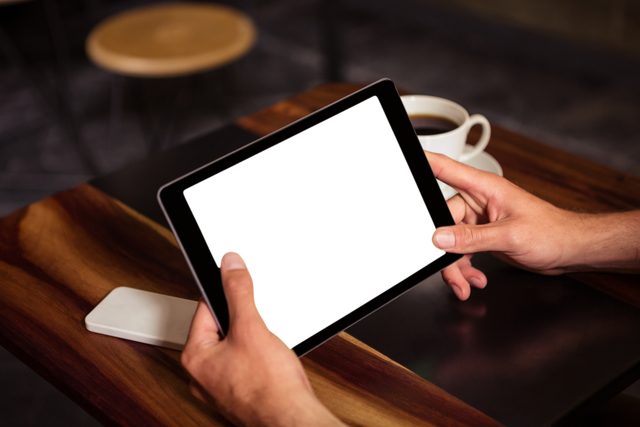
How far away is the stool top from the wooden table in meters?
0.83

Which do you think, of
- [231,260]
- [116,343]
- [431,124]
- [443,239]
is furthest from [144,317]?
[431,124]

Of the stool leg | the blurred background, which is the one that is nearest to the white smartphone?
the blurred background

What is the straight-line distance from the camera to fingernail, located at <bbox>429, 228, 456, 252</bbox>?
23.9 inches

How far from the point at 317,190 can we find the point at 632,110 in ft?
7.24

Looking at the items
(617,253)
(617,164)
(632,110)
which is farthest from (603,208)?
(632,110)

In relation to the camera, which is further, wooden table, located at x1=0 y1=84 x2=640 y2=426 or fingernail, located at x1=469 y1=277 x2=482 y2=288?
fingernail, located at x1=469 y1=277 x2=482 y2=288

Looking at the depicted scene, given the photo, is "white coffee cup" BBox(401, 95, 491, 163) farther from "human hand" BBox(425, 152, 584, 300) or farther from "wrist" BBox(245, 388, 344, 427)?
"wrist" BBox(245, 388, 344, 427)

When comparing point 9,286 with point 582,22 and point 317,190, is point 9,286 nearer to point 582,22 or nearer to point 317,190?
point 317,190

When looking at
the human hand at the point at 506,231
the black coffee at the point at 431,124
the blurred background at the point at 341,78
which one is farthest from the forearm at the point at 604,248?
the blurred background at the point at 341,78

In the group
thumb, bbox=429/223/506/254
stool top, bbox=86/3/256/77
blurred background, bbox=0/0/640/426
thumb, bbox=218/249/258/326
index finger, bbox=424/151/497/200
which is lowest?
blurred background, bbox=0/0/640/426

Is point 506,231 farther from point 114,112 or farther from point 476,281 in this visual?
point 114,112

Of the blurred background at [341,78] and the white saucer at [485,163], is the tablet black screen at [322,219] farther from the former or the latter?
the blurred background at [341,78]

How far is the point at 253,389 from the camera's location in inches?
19.9

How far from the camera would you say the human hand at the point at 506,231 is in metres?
0.65
